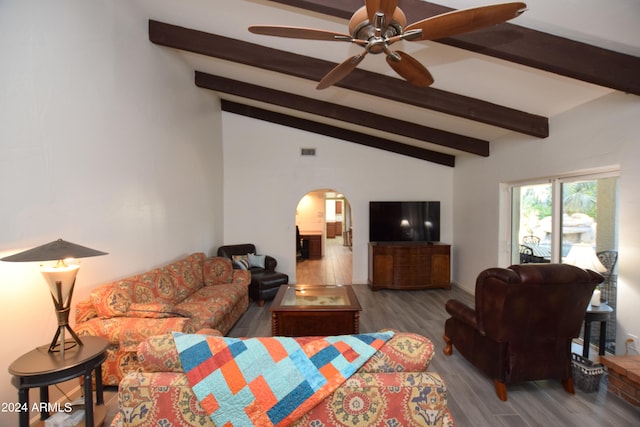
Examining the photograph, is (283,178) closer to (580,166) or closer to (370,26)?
(370,26)

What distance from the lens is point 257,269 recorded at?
539cm

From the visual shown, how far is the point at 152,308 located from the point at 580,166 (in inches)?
177

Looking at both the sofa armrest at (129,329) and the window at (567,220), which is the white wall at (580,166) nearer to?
the window at (567,220)

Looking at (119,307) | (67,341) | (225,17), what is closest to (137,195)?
(119,307)

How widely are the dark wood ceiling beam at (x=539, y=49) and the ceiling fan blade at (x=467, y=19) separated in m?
0.75

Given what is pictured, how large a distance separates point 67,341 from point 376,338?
2.24m

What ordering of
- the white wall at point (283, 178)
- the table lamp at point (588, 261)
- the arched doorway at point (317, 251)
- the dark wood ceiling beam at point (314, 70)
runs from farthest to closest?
the arched doorway at point (317, 251) < the white wall at point (283, 178) < the dark wood ceiling beam at point (314, 70) < the table lamp at point (588, 261)

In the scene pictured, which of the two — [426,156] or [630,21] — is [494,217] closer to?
[426,156]

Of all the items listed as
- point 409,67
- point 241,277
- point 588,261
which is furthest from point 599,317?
point 241,277

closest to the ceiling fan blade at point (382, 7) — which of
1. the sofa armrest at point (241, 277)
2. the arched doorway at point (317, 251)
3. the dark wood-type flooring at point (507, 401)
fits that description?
the dark wood-type flooring at point (507, 401)

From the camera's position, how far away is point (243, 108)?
5.99 m

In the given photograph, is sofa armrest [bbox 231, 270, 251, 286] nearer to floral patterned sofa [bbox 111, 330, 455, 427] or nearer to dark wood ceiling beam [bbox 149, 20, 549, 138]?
dark wood ceiling beam [bbox 149, 20, 549, 138]

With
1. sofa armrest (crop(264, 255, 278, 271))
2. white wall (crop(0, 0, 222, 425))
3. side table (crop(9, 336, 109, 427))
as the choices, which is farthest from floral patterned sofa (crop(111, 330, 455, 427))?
sofa armrest (crop(264, 255, 278, 271))

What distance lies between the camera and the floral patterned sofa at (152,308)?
2.36m
